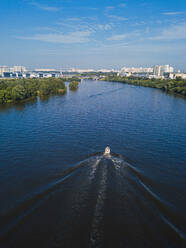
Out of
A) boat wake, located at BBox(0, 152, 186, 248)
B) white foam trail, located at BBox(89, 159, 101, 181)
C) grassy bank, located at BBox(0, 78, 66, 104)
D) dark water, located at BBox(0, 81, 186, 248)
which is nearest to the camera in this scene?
boat wake, located at BBox(0, 152, 186, 248)

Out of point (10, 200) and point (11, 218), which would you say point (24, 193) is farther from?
point (11, 218)

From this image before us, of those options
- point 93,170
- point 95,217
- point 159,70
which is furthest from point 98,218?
point 159,70

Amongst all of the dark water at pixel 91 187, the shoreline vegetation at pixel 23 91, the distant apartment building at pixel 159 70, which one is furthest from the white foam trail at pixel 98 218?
the distant apartment building at pixel 159 70

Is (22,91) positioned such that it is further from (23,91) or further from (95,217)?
(95,217)

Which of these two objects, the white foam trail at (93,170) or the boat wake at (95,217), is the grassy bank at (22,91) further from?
the boat wake at (95,217)

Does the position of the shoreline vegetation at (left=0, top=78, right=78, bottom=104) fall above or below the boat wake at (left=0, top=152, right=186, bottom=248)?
above

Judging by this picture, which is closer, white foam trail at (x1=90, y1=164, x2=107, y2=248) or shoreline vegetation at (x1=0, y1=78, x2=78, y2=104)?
white foam trail at (x1=90, y1=164, x2=107, y2=248)

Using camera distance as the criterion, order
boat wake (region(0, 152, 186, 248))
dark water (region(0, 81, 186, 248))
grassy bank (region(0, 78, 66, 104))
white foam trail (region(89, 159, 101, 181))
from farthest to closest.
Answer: grassy bank (region(0, 78, 66, 104)) → white foam trail (region(89, 159, 101, 181)) → dark water (region(0, 81, 186, 248)) → boat wake (region(0, 152, 186, 248))

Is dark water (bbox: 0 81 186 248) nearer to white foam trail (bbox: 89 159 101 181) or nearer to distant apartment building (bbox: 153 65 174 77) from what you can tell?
white foam trail (bbox: 89 159 101 181)

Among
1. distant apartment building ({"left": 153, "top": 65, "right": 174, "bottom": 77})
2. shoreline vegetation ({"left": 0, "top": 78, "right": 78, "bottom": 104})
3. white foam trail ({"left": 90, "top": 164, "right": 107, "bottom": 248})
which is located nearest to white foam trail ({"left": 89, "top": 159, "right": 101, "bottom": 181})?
white foam trail ({"left": 90, "top": 164, "right": 107, "bottom": 248})
